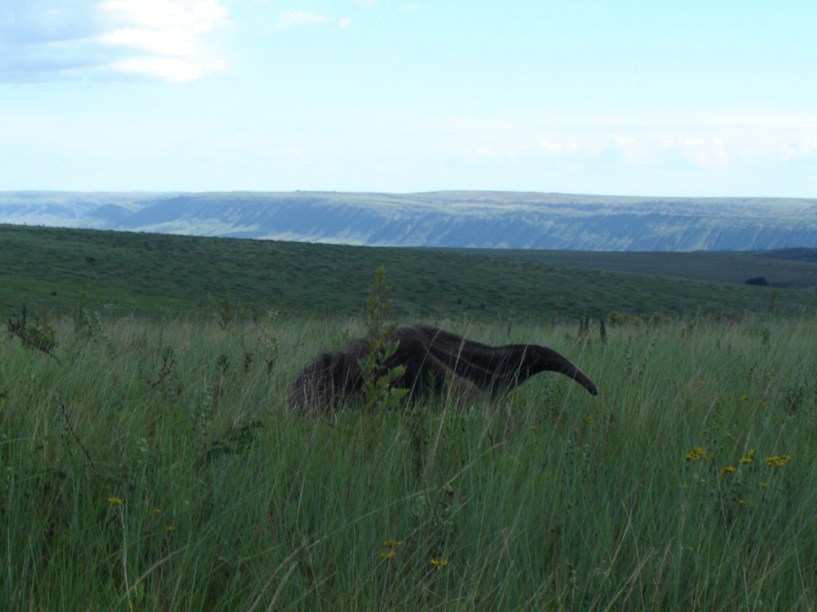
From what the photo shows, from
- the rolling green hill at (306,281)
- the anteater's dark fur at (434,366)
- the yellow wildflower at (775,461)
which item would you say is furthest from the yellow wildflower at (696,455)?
the rolling green hill at (306,281)

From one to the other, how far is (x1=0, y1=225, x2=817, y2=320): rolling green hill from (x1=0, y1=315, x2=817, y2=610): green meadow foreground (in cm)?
1937

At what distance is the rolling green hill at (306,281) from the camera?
2734cm

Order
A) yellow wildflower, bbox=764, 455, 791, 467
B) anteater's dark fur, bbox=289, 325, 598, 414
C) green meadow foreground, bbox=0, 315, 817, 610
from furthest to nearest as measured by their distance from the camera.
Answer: anteater's dark fur, bbox=289, 325, 598, 414 → yellow wildflower, bbox=764, 455, 791, 467 → green meadow foreground, bbox=0, 315, 817, 610

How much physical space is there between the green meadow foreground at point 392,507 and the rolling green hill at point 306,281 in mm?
19367

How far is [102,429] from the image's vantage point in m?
3.24

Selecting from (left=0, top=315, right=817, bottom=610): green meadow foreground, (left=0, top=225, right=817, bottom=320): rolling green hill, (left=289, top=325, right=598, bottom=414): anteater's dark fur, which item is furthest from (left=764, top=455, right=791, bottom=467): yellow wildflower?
(left=0, top=225, right=817, bottom=320): rolling green hill

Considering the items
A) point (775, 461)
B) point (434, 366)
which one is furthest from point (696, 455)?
point (434, 366)

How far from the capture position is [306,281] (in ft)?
115

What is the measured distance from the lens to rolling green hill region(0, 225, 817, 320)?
Result: 2734cm

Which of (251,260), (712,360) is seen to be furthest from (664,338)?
(251,260)

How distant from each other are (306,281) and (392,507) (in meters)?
32.5

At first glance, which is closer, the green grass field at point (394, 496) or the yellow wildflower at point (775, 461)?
the green grass field at point (394, 496)

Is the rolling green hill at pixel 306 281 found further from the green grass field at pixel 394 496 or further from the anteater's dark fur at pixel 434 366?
the green grass field at pixel 394 496

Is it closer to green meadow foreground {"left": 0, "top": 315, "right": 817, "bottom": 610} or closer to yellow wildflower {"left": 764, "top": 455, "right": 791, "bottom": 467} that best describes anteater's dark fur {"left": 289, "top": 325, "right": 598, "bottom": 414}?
green meadow foreground {"left": 0, "top": 315, "right": 817, "bottom": 610}
